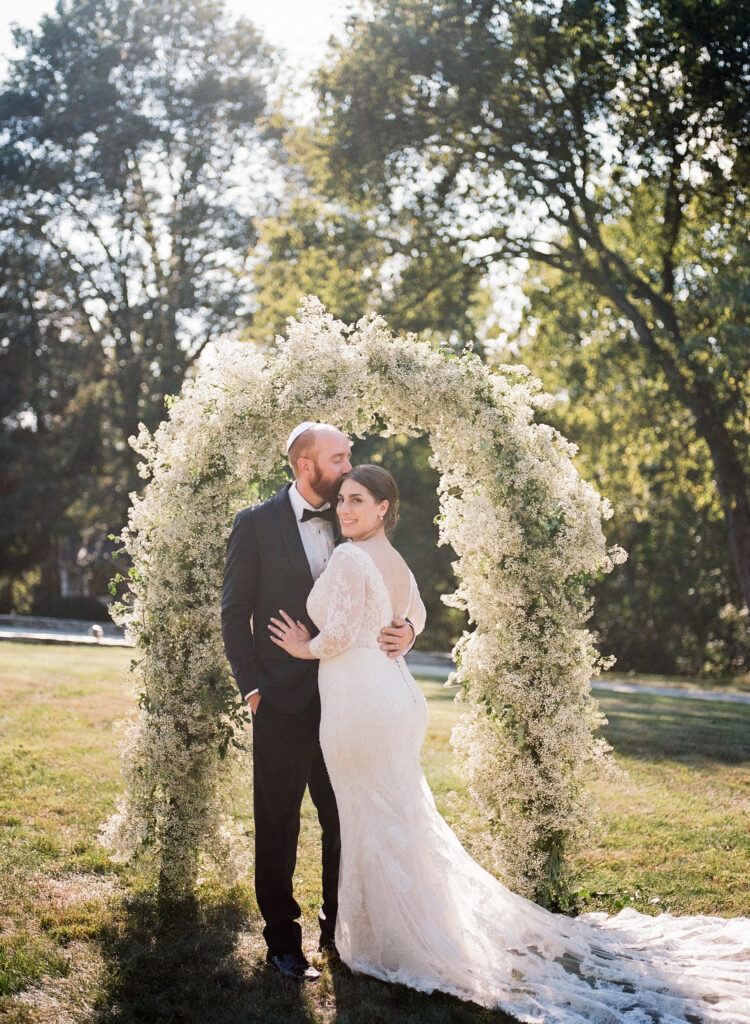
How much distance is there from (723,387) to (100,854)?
606 inches

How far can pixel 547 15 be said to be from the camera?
53.2 ft

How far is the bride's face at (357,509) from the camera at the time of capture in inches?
177

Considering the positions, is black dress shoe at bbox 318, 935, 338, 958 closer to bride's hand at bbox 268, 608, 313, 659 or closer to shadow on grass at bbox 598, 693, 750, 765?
bride's hand at bbox 268, 608, 313, 659

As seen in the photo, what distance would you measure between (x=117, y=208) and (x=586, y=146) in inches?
614

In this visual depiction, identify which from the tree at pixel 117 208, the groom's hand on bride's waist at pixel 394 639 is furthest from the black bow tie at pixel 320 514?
the tree at pixel 117 208

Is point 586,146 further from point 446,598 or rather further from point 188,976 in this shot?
point 188,976

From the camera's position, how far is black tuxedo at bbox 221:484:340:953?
452 centimetres

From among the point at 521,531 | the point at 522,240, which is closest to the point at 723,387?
the point at 522,240

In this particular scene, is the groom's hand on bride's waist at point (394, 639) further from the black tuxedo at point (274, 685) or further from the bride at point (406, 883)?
the black tuxedo at point (274, 685)

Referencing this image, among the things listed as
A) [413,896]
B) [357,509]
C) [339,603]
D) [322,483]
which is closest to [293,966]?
[413,896]

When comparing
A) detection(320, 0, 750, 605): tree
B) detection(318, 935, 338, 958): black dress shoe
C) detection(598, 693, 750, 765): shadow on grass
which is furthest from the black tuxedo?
detection(320, 0, 750, 605): tree

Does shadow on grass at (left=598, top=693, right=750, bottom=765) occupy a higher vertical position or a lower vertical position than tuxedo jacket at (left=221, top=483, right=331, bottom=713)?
lower

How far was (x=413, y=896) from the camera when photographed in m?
4.22

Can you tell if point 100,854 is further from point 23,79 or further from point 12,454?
point 23,79
